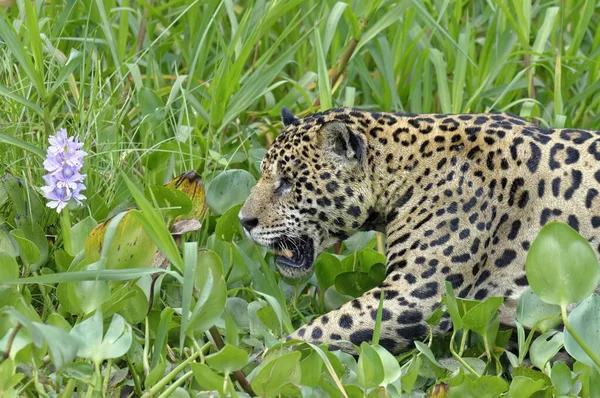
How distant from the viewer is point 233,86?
607 centimetres

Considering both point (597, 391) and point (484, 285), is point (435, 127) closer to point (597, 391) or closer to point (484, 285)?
point (484, 285)

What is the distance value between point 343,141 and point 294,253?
58 centimetres

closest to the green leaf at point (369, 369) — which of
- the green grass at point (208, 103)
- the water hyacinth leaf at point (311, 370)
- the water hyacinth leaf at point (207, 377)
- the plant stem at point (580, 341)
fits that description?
the green grass at point (208, 103)

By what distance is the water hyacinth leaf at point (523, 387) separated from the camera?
13.8ft

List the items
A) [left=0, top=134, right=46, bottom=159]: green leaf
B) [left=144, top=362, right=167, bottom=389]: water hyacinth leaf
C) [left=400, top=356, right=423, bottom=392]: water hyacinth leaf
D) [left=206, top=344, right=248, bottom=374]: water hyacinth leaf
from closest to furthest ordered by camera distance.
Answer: [left=206, top=344, right=248, bottom=374]: water hyacinth leaf, [left=144, top=362, right=167, bottom=389]: water hyacinth leaf, [left=400, top=356, right=423, bottom=392]: water hyacinth leaf, [left=0, top=134, right=46, bottom=159]: green leaf

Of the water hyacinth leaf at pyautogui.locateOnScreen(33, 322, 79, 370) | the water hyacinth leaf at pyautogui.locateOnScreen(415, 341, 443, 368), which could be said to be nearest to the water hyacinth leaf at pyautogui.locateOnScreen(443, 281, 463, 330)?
the water hyacinth leaf at pyautogui.locateOnScreen(415, 341, 443, 368)

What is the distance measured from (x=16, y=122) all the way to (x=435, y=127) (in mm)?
1982

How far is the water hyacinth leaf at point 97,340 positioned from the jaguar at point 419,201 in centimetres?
121

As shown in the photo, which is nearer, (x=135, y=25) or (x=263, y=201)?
(x=263, y=201)

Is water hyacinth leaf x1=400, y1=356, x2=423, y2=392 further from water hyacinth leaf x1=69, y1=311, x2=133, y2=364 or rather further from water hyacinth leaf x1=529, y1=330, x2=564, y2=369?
water hyacinth leaf x1=69, y1=311, x2=133, y2=364

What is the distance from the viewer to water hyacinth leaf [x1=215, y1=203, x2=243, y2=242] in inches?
220

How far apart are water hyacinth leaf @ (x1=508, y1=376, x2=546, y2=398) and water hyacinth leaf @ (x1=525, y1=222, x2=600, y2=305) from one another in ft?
0.96

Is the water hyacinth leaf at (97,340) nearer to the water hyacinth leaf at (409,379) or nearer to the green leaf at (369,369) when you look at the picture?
the green leaf at (369,369)

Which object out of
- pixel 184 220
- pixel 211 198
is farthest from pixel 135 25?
pixel 184 220
